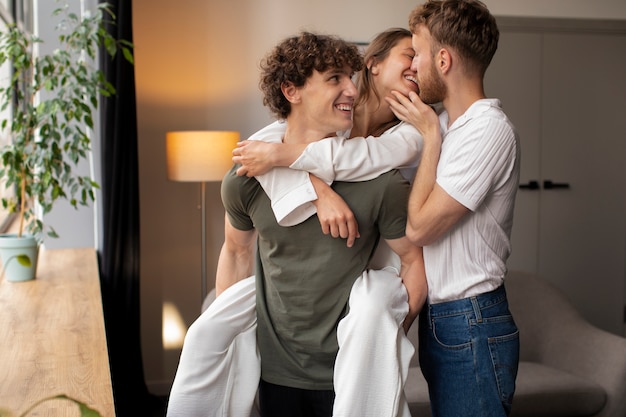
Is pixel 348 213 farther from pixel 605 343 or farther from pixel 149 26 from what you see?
pixel 149 26

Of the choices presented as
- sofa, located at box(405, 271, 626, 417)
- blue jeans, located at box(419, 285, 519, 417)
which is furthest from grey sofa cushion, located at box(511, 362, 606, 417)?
blue jeans, located at box(419, 285, 519, 417)

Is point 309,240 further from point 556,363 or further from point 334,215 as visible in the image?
point 556,363

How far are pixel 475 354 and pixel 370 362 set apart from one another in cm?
29

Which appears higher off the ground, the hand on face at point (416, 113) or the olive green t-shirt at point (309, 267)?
the hand on face at point (416, 113)

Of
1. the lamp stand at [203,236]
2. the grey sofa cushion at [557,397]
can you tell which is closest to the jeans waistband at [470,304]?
the grey sofa cushion at [557,397]

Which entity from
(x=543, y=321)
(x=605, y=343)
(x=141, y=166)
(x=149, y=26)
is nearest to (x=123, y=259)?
(x=141, y=166)

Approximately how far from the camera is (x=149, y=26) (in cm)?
490

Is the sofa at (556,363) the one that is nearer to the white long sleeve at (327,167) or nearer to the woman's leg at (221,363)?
the woman's leg at (221,363)

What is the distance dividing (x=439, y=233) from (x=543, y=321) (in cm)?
255

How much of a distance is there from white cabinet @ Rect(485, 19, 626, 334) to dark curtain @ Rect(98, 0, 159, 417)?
261 centimetres

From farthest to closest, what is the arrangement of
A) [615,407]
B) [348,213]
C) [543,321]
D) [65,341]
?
[543,321]
[615,407]
[65,341]
[348,213]

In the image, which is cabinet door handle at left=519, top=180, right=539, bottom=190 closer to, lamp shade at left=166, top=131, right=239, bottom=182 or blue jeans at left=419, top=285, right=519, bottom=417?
lamp shade at left=166, top=131, right=239, bottom=182

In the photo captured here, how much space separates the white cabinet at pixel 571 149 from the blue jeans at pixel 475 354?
385cm

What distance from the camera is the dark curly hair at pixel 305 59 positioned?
182cm
